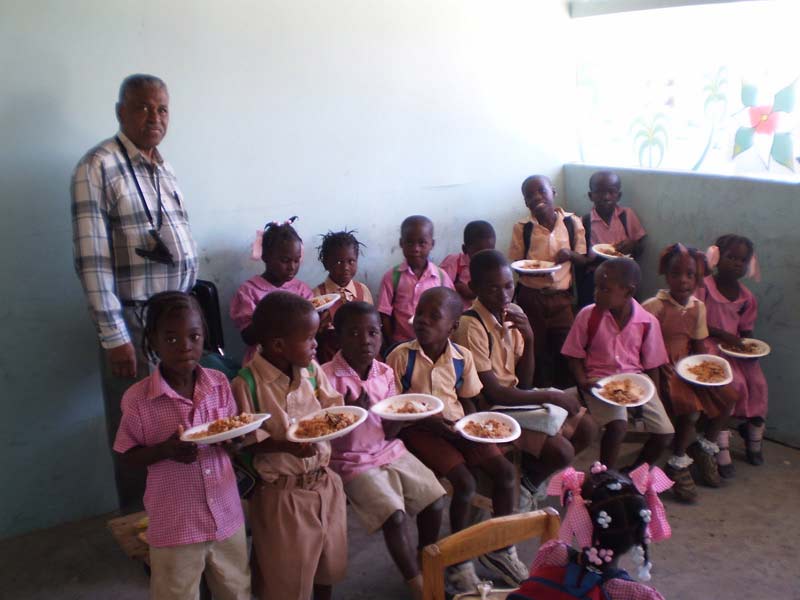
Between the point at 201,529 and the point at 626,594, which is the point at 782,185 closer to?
the point at 626,594

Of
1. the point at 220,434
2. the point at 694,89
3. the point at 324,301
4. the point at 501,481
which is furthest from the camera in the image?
the point at 694,89

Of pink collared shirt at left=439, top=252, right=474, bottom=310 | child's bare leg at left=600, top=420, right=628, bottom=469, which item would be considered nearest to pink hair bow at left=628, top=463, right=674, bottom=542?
child's bare leg at left=600, top=420, right=628, bottom=469

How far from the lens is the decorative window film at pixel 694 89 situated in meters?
4.36

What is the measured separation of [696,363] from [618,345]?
50 centimetres

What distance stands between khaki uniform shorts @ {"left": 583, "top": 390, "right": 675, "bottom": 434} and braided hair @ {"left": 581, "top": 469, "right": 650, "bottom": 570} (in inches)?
73.5

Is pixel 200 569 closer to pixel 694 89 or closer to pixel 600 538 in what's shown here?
pixel 600 538

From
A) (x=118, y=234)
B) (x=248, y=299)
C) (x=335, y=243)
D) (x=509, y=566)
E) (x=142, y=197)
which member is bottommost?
(x=509, y=566)

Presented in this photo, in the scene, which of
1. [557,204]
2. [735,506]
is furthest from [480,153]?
[735,506]

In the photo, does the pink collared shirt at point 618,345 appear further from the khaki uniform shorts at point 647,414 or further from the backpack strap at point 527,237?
the backpack strap at point 527,237

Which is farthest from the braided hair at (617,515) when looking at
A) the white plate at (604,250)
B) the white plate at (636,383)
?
the white plate at (604,250)

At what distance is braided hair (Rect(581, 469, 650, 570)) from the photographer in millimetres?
1812

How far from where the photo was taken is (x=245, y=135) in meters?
4.10

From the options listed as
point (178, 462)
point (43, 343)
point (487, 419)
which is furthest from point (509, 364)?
point (43, 343)

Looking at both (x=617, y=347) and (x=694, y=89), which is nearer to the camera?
(x=617, y=347)
